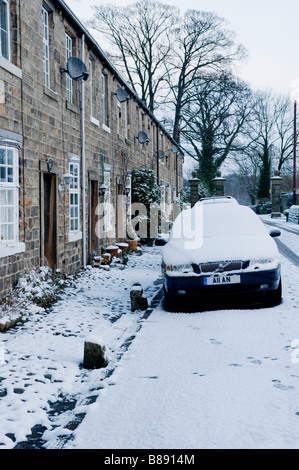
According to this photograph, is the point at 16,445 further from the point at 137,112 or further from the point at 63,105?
the point at 137,112

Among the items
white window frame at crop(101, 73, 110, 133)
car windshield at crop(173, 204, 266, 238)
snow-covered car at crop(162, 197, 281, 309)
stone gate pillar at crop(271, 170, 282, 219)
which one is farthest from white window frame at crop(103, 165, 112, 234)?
stone gate pillar at crop(271, 170, 282, 219)

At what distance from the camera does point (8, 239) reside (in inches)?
346

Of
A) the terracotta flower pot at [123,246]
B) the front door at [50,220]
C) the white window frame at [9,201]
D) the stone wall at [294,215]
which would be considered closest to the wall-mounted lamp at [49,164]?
the front door at [50,220]

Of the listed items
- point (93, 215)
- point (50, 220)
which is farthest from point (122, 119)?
point (50, 220)

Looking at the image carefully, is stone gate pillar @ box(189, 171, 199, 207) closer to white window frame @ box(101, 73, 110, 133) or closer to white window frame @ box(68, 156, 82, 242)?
white window frame @ box(101, 73, 110, 133)

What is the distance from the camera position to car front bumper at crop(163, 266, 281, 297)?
783cm

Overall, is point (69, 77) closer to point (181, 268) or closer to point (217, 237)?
point (217, 237)

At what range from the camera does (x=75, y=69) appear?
39.4ft

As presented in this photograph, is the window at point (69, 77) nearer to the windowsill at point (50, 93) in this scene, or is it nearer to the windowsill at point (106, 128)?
the windowsill at point (50, 93)

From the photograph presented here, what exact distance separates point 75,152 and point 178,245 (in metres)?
5.25

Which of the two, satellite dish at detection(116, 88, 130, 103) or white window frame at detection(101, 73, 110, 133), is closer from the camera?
white window frame at detection(101, 73, 110, 133)

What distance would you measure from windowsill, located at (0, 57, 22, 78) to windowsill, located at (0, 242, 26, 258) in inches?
109
